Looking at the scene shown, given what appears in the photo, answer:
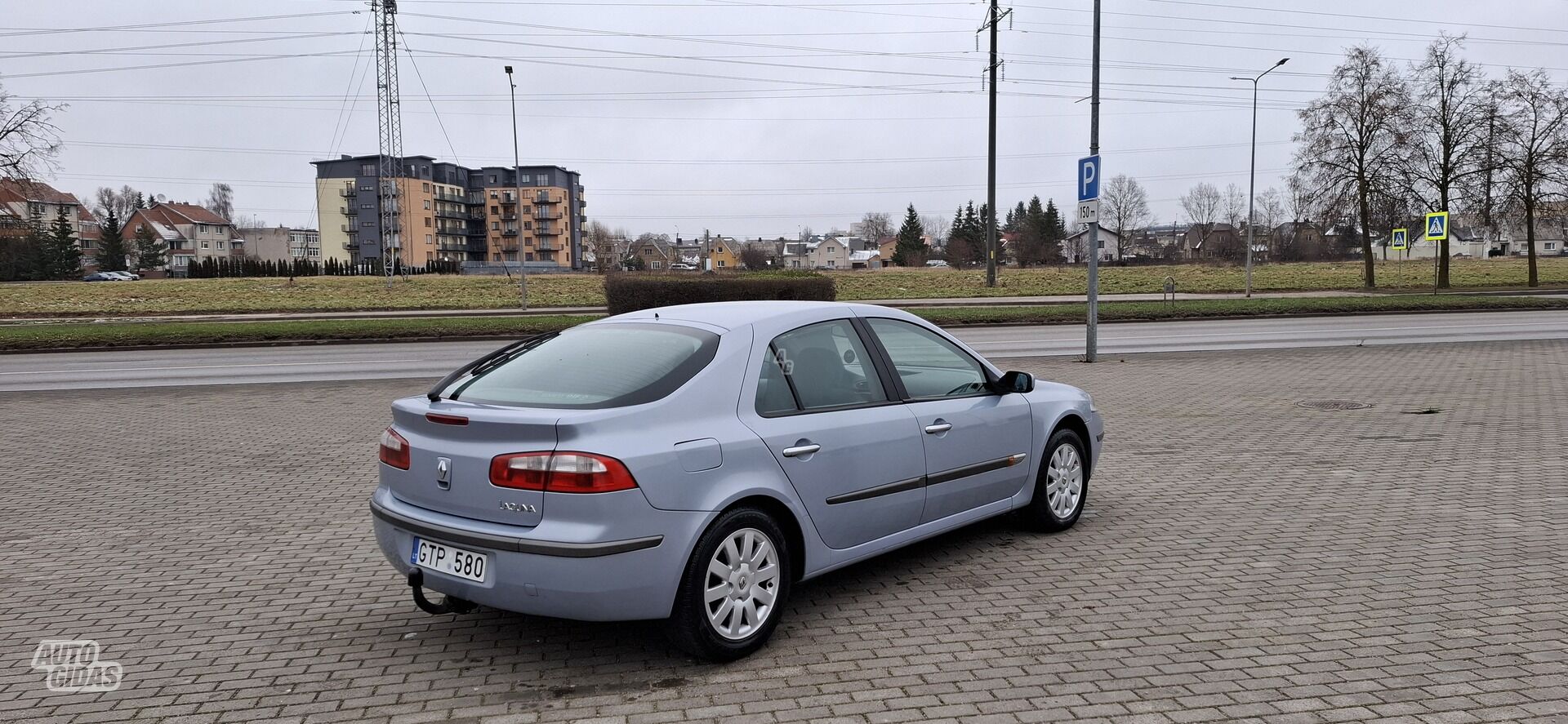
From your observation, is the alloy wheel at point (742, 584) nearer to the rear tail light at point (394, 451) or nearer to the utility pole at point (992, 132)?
the rear tail light at point (394, 451)

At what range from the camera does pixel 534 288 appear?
4431 cm

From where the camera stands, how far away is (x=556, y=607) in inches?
149

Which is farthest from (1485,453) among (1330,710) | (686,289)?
(686,289)

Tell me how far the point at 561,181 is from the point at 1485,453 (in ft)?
403

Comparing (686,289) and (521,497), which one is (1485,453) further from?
(686,289)

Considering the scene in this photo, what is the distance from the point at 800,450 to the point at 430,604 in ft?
5.57

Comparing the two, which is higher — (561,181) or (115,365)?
(561,181)

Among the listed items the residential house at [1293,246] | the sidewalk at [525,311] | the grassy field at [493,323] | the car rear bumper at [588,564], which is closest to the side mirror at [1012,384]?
the car rear bumper at [588,564]

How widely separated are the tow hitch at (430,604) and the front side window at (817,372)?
4.93ft

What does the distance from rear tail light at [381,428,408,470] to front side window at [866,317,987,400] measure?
88.7 inches

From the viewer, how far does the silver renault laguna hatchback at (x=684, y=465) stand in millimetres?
3748

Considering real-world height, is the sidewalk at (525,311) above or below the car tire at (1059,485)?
above

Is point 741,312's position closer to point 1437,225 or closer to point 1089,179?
point 1089,179

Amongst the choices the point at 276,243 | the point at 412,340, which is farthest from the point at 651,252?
the point at 412,340
